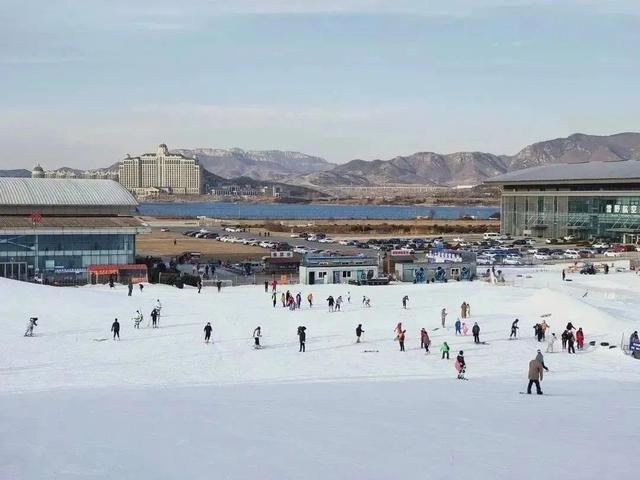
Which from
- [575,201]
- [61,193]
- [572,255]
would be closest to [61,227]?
[61,193]

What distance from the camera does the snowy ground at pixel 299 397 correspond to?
10.5 meters

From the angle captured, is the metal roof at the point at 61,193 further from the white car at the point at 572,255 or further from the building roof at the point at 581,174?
the building roof at the point at 581,174

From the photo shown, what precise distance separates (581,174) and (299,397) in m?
62.1

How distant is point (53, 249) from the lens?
37.1 meters

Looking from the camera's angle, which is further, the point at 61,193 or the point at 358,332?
the point at 61,193

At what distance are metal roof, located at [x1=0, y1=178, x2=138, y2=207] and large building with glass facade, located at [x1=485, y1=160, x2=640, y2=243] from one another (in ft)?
136

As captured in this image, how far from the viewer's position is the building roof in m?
67.5

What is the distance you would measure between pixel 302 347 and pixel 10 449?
33.4 feet

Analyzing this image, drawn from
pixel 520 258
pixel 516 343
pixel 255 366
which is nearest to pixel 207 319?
pixel 255 366

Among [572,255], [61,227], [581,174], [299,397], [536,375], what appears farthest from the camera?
[581,174]

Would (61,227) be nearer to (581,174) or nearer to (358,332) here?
(358,332)

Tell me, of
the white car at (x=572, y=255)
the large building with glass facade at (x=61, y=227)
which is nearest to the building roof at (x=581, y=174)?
the white car at (x=572, y=255)

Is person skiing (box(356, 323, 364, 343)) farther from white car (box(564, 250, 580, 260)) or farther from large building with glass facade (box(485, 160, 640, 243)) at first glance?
large building with glass facade (box(485, 160, 640, 243))

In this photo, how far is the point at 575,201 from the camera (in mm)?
70750
